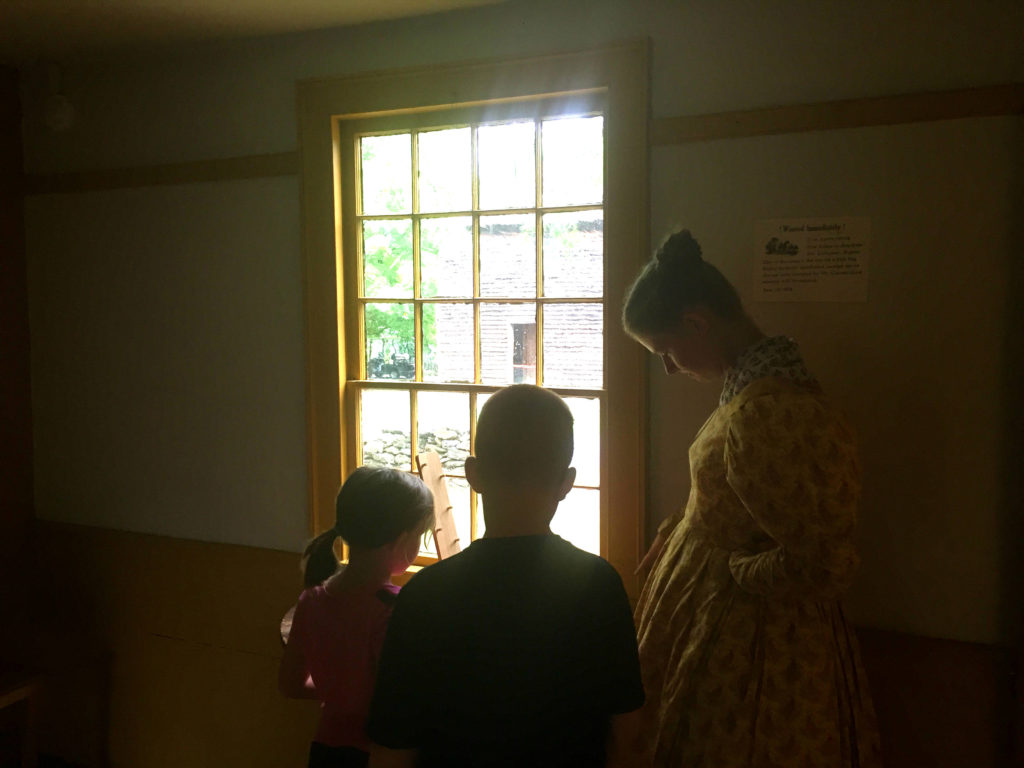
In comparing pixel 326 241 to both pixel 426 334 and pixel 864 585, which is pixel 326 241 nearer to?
pixel 426 334

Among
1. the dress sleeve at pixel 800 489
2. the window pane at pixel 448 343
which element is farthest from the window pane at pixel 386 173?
the dress sleeve at pixel 800 489

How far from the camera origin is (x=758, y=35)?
6.68 ft

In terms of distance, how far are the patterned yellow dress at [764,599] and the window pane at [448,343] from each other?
3.58ft

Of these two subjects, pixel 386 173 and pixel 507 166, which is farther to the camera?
pixel 386 173

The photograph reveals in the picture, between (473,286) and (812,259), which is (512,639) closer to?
(812,259)

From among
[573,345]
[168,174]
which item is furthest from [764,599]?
[168,174]

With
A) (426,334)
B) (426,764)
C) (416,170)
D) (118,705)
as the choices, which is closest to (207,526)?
(118,705)

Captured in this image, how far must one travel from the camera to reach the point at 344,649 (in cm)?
156

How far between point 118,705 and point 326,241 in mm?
2127

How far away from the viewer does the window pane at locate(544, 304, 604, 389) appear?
2.34 meters

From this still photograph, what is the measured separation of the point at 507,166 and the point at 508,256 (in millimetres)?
282

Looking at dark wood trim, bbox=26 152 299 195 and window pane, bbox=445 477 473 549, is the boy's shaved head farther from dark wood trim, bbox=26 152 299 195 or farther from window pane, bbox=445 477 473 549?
dark wood trim, bbox=26 152 299 195

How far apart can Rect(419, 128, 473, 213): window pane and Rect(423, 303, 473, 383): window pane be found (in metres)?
0.33

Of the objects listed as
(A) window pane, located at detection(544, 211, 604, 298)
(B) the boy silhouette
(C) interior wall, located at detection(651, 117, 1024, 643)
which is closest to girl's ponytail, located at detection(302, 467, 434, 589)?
(B) the boy silhouette
